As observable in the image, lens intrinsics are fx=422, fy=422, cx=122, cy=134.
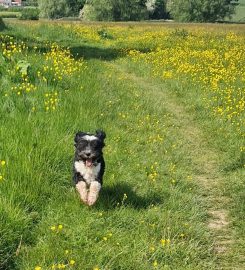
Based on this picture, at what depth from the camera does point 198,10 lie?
94.1 m

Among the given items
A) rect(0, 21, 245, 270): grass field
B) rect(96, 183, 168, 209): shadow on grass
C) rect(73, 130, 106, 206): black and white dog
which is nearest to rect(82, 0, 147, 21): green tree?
rect(0, 21, 245, 270): grass field

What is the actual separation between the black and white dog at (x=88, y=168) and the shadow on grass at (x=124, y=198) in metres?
0.34

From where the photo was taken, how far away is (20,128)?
6922 mm

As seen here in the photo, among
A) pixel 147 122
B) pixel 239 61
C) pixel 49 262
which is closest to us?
pixel 49 262

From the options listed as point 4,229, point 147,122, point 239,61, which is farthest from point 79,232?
point 239,61

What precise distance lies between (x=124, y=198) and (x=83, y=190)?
64 centimetres

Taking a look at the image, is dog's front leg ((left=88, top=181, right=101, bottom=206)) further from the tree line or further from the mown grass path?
the tree line

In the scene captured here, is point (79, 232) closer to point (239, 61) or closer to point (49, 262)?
point (49, 262)

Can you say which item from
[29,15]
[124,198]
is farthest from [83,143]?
[29,15]

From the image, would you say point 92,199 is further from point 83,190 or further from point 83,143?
point 83,143

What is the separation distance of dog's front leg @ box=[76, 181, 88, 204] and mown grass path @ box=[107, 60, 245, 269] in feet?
6.16

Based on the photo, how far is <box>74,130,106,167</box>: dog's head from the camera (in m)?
5.45

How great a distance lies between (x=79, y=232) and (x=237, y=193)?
136 inches

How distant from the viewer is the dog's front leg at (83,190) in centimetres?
557
